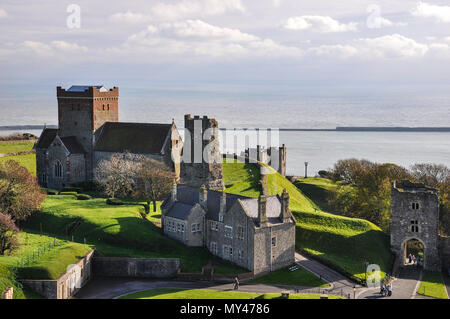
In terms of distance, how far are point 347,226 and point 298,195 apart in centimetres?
1840

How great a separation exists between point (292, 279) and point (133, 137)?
39951mm

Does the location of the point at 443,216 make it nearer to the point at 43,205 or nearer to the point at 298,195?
the point at 298,195

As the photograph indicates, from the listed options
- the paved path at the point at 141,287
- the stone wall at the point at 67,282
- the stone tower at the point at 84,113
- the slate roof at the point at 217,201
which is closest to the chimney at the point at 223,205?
the slate roof at the point at 217,201

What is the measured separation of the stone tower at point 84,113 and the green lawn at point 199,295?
137 feet

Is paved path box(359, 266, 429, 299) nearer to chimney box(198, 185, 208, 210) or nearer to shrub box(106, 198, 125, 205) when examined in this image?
chimney box(198, 185, 208, 210)

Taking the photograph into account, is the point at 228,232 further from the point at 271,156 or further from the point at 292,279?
the point at 271,156

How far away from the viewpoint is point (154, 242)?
187 feet

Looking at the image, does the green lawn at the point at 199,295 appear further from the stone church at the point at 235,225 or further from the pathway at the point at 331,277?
the stone church at the point at 235,225

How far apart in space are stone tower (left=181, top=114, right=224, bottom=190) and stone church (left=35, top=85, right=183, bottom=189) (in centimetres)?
1192

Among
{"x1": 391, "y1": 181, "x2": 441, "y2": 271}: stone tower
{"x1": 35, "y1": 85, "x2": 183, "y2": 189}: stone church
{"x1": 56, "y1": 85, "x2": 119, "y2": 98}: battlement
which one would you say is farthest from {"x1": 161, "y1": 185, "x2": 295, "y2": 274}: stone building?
{"x1": 56, "y1": 85, "x2": 119, "y2": 98}: battlement

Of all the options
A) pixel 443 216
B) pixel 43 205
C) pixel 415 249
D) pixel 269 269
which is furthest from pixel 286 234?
pixel 43 205

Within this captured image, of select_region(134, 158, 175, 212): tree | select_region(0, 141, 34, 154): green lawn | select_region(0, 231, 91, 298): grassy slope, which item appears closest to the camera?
select_region(0, 231, 91, 298): grassy slope

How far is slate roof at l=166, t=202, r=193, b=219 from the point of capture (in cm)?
5769

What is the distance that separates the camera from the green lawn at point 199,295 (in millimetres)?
45625
